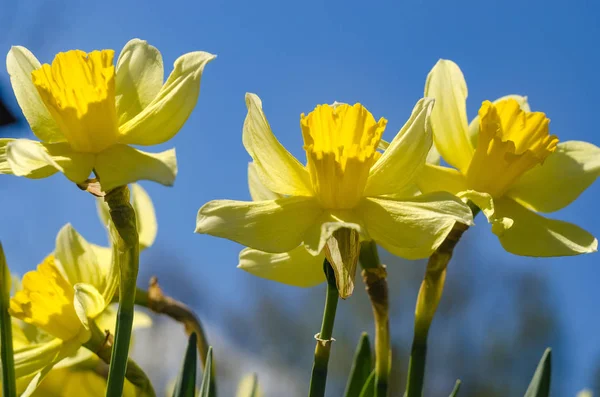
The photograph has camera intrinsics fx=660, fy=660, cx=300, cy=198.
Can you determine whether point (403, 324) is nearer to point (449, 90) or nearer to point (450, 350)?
point (450, 350)

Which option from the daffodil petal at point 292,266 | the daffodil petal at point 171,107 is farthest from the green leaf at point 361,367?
the daffodil petal at point 171,107

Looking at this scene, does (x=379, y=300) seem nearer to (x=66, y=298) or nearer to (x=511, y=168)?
(x=511, y=168)

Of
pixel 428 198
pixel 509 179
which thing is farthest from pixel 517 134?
pixel 428 198

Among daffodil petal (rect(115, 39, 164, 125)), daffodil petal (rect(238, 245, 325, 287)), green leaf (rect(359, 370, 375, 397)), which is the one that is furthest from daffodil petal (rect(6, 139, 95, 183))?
green leaf (rect(359, 370, 375, 397))

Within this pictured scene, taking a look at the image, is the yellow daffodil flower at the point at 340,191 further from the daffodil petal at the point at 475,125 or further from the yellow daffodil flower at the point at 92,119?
the daffodil petal at the point at 475,125

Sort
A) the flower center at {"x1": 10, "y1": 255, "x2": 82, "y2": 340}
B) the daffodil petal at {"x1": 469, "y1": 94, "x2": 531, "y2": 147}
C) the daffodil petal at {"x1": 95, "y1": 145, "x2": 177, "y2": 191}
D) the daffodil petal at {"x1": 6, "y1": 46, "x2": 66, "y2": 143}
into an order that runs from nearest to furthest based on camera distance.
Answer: the daffodil petal at {"x1": 95, "y1": 145, "x2": 177, "y2": 191}
the daffodil petal at {"x1": 6, "y1": 46, "x2": 66, "y2": 143}
the flower center at {"x1": 10, "y1": 255, "x2": 82, "y2": 340}
the daffodil petal at {"x1": 469, "y1": 94, "x2": 531, "y2": 147}

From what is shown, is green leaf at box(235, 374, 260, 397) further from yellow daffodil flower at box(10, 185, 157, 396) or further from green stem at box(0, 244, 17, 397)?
green stem at box(0, 244, 17, 397)

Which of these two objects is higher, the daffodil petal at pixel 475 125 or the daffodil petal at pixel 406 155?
the daffodil petal at pixel 475 125

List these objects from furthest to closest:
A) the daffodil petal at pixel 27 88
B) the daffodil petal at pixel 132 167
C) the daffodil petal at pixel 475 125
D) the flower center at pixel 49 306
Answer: the daffodil petal at pixel 475 125
the flower center at pixel 49 306
the daffodil petal at pixel 27 88
the daffodil petal at pixel 132 167

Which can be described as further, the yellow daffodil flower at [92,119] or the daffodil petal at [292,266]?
the daffodil petal at [292,266]
